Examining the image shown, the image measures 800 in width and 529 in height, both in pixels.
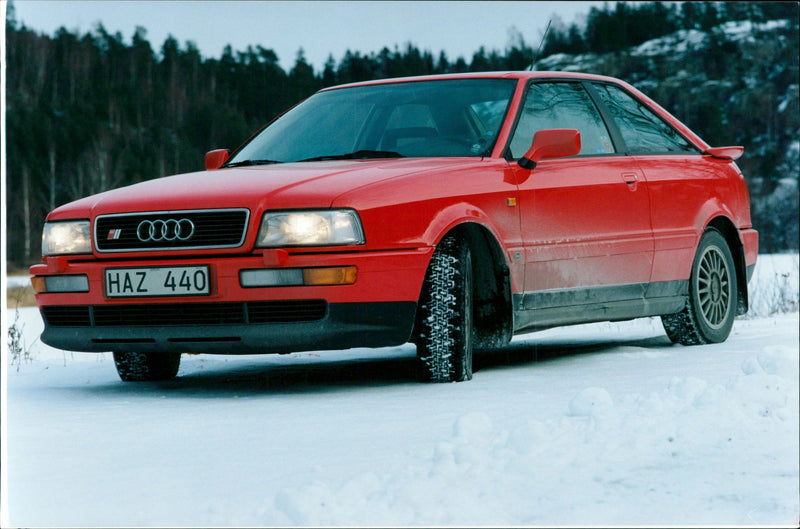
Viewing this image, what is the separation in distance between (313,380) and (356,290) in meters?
1.18

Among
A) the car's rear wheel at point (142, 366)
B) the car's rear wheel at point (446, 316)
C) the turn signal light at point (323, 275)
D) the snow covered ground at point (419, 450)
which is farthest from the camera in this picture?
the car's rear wheel at point (142, 366)

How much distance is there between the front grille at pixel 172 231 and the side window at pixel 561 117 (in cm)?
171

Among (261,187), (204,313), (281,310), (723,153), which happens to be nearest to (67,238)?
(204,313)

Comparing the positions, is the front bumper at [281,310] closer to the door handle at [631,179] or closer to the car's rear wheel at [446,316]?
the car's rear wheel at [446,316]

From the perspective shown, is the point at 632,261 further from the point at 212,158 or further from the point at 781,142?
the point at 781,142

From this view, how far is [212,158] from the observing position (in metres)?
6.67

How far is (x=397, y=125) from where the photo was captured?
20.3ft

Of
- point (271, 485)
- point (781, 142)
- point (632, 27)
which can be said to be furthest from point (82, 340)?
point (781, 142)

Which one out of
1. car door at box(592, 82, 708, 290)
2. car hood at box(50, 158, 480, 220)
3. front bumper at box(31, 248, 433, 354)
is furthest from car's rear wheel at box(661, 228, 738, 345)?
front bumper at box(31, 248, 433, 354)

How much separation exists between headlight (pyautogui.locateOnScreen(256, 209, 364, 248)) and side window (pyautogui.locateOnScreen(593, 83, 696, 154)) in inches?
97.9

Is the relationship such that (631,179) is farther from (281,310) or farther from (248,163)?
(281,310)

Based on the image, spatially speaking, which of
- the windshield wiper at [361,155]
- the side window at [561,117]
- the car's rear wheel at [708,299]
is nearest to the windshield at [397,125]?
the windshield wiper at [361,155]

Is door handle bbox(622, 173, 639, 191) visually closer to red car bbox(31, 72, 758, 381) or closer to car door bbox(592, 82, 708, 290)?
red car bbox(31, 72, 758, 381)

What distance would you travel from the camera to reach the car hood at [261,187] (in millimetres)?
5035
